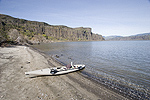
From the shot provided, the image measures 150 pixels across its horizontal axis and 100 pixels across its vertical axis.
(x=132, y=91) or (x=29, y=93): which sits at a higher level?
(x=29, y=93)

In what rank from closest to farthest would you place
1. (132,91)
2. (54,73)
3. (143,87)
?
1. (132,91)
2. (143,87)
3. (54,73)

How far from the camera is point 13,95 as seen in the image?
7078 millimetres

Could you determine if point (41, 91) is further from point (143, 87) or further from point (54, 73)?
point (143, 87)

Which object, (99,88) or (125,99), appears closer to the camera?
→ (125,99)

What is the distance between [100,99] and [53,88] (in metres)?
4.73

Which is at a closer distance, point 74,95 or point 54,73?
point 74,95

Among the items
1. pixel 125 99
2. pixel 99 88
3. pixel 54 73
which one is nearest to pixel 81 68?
pixel 54 73

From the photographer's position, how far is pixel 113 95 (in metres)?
8.00

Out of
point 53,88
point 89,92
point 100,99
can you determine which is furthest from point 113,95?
point 53,88

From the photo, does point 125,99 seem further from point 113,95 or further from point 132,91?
point 132,91

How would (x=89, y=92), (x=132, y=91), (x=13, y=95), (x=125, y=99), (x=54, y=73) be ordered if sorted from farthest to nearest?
(x=54, y=73)
(x=132, y=91)
(x=89, y=92)
(x=125, y=99)
(x=13, y=95)

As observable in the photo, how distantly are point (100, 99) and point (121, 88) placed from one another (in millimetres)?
3668

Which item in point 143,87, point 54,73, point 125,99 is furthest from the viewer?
point 54,73

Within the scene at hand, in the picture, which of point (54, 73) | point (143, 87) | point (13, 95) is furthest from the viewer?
point (54, 73)
